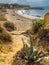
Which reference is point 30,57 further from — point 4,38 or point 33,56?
point 4,38

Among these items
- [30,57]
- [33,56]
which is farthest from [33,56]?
[30,57]

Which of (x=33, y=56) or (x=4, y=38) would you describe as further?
(x=4, y=38)

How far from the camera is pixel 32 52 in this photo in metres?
10.0

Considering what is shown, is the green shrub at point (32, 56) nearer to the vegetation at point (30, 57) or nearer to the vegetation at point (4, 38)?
the vegetation at point (30, 57)

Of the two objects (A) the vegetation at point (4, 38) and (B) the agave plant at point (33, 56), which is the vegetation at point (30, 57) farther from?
(A) the vegetation at point (4, 38)

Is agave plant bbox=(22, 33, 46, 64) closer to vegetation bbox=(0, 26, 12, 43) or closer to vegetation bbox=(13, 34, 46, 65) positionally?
vegetation bbox=(13, 34, 46, 65)

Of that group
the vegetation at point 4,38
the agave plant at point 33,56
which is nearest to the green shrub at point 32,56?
the agave plant at point 33,56

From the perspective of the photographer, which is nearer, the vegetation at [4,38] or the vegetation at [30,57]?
the vegetation at [30,57]

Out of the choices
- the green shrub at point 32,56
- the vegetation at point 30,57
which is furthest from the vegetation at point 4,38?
the green shrub at point 32,56

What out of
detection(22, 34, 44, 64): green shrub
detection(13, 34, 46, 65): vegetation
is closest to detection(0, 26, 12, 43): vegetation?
detection(13, 34, 46, 65): vegetation

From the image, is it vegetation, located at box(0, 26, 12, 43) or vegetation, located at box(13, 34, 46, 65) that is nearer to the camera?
vegetation, located at box(13, 34, 46, 65)

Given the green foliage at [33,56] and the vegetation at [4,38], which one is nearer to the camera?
the green foliage at [33,56]

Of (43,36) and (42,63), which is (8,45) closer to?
(43,36)

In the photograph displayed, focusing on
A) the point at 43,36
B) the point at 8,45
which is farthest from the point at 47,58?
the point at 8,45
